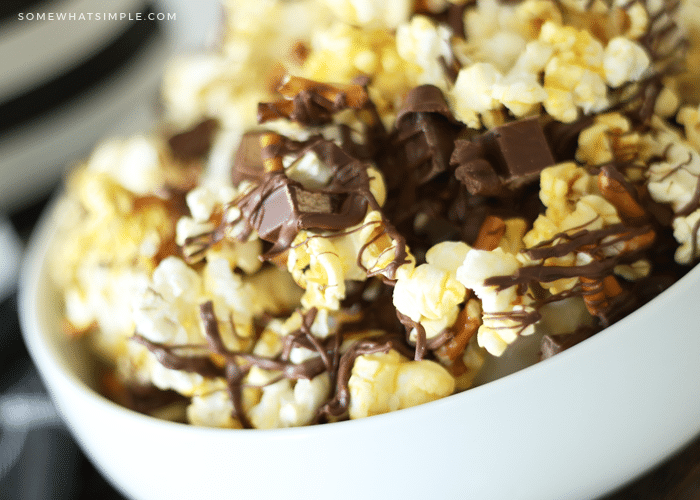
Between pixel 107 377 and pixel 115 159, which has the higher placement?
pixel 115 159

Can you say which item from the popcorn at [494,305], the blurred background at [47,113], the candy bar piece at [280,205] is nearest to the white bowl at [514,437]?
the popcorn at [494,305]

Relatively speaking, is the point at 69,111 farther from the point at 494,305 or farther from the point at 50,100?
the point at 494,305

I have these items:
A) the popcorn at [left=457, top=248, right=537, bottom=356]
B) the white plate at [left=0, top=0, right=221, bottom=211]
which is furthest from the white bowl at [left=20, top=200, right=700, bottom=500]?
the white plate at [left=0, top=0, right=221, bottom=211]

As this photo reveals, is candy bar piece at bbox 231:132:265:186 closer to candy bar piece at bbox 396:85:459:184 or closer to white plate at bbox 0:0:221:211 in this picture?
candy bar piece at bbox 396:85:459:184

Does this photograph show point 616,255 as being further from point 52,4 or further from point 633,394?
point 52,4

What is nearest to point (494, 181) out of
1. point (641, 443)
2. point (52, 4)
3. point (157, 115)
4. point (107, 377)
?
point (641, 443)

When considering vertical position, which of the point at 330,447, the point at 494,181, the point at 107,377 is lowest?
the point at 107,377

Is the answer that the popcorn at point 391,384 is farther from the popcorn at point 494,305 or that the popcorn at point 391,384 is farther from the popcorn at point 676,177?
the popcorn at point 676,177
